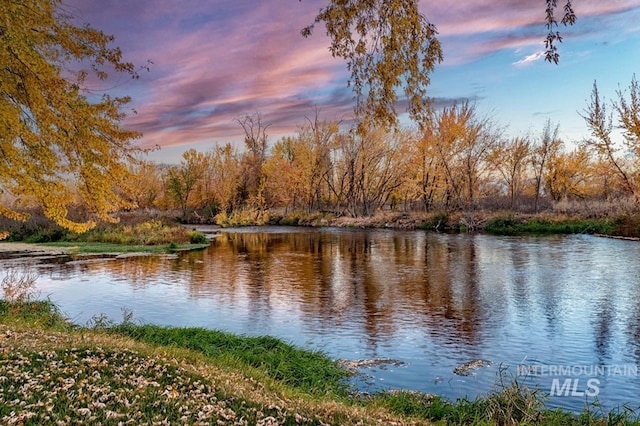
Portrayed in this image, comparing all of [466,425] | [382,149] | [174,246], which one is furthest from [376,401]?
[382,149]

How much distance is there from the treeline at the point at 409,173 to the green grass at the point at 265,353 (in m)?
32.9

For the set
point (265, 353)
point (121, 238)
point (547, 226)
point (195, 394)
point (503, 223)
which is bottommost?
point (265, 353)

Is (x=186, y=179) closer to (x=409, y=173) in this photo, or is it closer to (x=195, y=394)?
(x=409, y=173)

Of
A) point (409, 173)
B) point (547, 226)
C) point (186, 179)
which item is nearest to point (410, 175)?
point (409, 173)

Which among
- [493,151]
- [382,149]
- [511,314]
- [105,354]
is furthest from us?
[382,149]

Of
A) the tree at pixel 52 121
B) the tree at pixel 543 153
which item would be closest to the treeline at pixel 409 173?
the tree at pixel 543 153

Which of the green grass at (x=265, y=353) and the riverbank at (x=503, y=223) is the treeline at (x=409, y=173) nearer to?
the riverbank at (x=503, y=223)

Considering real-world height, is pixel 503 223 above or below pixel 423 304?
above

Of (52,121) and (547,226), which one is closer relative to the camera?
(52,121)

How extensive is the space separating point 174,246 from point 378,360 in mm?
24860

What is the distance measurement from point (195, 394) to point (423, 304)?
1000 cm

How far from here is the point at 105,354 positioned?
7.02m

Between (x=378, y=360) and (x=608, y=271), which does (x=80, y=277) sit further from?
(x=608, y=271)

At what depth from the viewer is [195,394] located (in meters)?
5.72
